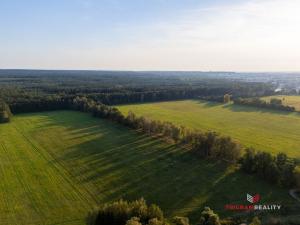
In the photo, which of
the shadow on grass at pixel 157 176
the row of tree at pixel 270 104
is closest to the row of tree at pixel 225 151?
the shadow on grass at pixel 157 176

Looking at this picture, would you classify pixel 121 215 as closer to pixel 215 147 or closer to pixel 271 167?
pixel 271 167

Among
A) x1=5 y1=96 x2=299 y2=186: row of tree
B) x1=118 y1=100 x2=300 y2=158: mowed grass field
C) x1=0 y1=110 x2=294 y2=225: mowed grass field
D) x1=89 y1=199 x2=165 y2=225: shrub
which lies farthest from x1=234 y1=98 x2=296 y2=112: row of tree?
x1=89 y1=199 x2=165 y2=225: shrub

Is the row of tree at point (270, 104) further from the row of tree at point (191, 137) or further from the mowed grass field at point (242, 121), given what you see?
the row of tree at point (191, 137)

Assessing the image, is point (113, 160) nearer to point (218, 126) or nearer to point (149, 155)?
point (149, 155)

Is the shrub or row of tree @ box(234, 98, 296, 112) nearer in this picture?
the shrub

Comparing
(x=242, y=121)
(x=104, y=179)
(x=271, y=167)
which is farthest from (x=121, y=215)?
(x=242, y=121)

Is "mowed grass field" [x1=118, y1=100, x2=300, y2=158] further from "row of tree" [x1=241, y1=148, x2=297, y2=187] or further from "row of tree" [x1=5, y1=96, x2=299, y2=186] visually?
"row of tree" [x1=241, y1=148, x2=297, y2=187]
